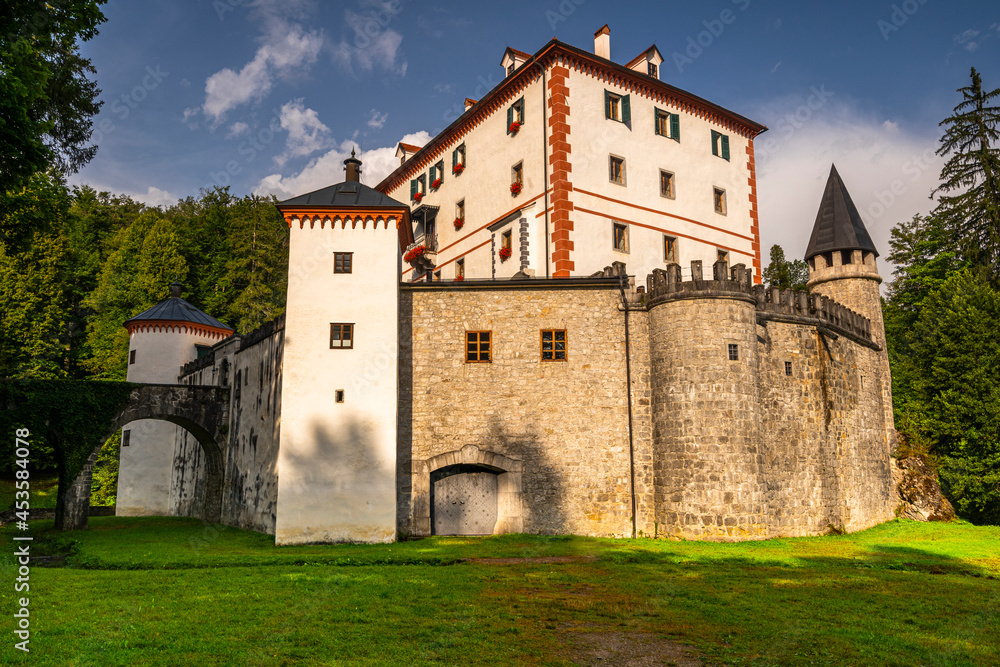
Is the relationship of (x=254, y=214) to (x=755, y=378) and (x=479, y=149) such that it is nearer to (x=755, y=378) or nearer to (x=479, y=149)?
(x=479, y=149)

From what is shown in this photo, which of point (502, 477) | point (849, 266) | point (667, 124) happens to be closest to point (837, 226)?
point (849, 266)

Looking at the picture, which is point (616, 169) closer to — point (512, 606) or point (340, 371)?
point (340, 371)

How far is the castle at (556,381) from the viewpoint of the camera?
2195 centimetres

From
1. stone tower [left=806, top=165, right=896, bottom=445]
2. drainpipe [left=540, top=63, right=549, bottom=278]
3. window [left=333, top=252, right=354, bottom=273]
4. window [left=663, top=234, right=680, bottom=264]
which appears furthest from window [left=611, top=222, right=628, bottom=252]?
window [left=333, top=252, right=354, bottom=273]

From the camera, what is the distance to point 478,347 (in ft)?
78.5

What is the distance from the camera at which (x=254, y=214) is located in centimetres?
5650

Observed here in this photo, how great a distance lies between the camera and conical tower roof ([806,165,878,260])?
32.5 meters

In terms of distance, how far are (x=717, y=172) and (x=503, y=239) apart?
10.6 metres

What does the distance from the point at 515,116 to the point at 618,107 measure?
14.1 feet

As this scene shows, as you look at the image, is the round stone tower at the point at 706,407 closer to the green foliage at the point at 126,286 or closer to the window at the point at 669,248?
the window at the point at 669,248

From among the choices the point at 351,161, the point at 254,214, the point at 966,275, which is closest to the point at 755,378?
the point at 351,161

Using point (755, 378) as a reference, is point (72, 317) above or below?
above

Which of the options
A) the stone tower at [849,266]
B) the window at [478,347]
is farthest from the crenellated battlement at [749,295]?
the window at [478,347]

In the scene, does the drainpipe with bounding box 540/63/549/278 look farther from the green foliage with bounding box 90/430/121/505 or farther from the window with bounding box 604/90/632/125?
the green foliage with bounding box 90/430/121/505
